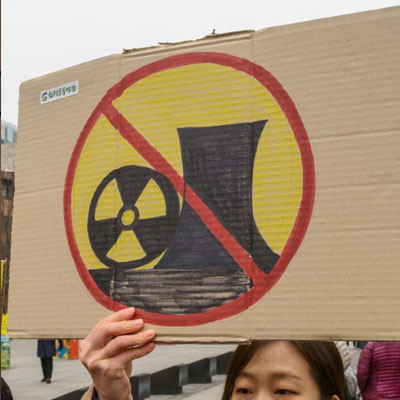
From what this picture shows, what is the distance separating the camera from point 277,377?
179 cm

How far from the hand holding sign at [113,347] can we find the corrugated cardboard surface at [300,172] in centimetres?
5

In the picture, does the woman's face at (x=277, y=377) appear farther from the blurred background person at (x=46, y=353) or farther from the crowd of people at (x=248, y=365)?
the blurred background person at (x=46, y=353)

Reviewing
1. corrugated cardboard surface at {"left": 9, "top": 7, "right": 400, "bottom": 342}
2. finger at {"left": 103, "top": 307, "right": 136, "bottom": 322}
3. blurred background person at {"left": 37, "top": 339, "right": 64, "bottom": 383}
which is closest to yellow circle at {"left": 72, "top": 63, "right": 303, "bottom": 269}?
corrugated cardboard surface at {"left": 9, "top": 7, "right": 400, "bottom": 342}

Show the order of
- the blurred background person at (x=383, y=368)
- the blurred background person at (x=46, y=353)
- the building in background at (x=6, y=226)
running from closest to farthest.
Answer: the building in background at (x=6, y=226), the blurred background person at (x=383, y=368), the blurred background person at (x=46, y=353)

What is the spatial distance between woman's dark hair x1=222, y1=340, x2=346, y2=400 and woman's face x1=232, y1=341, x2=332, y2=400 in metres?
0.02

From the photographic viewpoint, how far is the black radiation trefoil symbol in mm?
1552

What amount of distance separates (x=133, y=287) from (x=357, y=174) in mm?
609

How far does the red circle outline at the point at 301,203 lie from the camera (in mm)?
1445

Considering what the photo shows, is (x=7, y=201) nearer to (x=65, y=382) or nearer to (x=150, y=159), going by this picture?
(x=65, y=382)

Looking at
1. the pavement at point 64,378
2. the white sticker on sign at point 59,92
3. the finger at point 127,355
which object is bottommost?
the pavement at point 64,378

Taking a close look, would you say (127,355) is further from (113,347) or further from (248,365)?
(248,365)

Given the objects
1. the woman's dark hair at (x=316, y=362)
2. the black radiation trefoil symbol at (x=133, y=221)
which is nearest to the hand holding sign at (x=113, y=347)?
the black radiation trefoil symbol at (x=133, y=221)

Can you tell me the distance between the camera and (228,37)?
5.19 ft

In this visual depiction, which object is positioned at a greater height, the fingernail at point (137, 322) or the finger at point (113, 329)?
the fingernail at point (137, 322)
